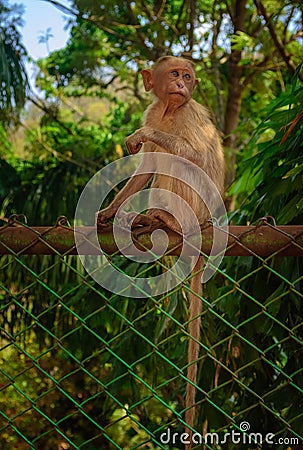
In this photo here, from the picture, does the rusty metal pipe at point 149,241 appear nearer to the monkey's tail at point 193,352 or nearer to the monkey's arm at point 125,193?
the monkey's tail at point 193,352

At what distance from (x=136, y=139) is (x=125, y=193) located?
37 cm

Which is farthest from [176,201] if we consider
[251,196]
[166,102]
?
[166,102]

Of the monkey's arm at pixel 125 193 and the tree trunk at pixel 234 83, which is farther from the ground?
the tree trunk at pixel 234 83

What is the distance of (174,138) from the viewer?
2.99 metres

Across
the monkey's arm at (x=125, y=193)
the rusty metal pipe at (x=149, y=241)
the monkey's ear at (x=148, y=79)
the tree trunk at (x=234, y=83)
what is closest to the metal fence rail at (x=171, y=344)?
the rusty metal pipe at (x=149, y=241)

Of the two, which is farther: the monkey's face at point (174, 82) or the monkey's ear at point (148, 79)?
the monkey's ear at point (148, 79)

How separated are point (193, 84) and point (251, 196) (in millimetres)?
757

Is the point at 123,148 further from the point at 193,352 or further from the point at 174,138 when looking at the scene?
the point at 193,352

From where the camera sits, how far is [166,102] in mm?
3361

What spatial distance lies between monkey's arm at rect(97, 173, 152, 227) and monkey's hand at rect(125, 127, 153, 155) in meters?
0.27

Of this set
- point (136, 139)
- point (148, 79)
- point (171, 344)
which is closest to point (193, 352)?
point (136, 139)

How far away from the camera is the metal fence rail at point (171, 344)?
1610mm

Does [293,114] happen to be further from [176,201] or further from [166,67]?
[166,67]

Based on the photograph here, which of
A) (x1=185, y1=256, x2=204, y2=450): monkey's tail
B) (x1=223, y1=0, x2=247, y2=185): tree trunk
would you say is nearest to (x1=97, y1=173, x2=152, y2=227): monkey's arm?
(x1=185, y1=256, x2=204, y2=450): monkey's tail
